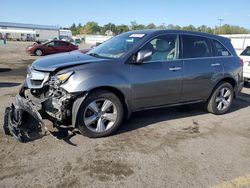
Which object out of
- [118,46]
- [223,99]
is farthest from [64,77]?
[223,99]

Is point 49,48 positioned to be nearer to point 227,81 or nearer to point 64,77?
point 227,81

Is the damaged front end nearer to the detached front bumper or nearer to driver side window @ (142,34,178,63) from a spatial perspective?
the detached front bumper

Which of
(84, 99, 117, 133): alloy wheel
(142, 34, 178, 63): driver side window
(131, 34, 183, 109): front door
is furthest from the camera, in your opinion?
(142, 34, 178, 63): driver side window

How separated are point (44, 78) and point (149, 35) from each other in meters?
2.05

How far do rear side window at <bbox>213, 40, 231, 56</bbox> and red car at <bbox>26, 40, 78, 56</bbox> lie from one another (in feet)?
62.4

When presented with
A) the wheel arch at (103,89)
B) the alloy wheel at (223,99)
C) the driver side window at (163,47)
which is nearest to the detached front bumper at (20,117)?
the wheel arch at (103,89)

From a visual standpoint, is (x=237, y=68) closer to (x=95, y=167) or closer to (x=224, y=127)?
(x=224, y=127)

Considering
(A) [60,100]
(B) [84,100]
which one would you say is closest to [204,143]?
(B) [84,100]

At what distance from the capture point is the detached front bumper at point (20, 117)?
4246mm

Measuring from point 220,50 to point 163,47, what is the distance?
5.47 feet

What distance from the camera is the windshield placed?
493 cm

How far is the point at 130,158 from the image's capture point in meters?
3.92

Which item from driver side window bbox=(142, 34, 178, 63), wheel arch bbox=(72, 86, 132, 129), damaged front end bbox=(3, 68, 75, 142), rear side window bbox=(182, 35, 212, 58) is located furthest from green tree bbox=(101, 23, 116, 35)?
damaged front end bbox=(3, 68, 75, 142)

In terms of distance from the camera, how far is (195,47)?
18.7 feet
